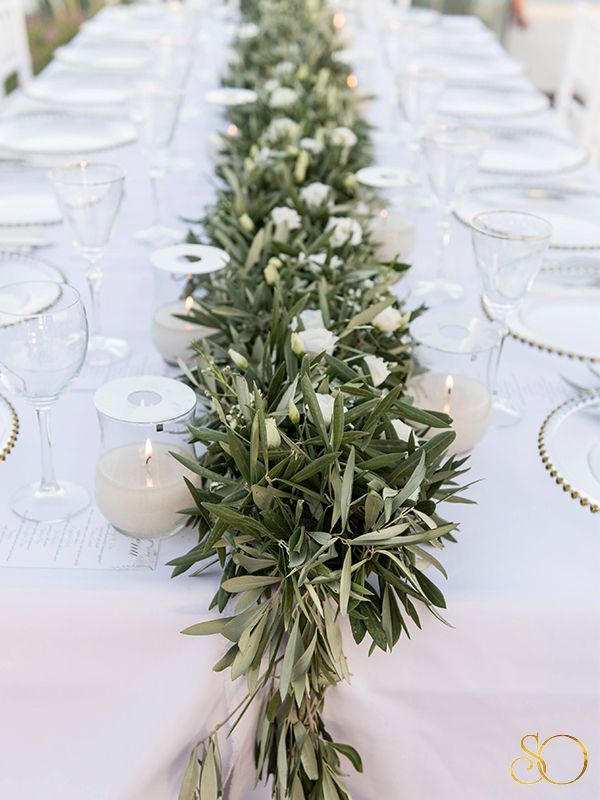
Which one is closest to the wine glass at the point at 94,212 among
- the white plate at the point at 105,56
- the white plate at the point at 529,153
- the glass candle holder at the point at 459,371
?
the glass candle holder at the point at 459,371

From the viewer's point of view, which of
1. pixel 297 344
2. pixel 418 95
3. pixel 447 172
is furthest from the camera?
pixel 418 95

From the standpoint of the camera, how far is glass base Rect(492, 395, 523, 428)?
95cm

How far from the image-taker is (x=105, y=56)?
2592mm

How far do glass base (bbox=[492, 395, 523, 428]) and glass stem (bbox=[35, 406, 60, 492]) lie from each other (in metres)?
0.45

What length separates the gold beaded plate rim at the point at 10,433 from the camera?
2.70 feet

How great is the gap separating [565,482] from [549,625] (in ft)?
0.54

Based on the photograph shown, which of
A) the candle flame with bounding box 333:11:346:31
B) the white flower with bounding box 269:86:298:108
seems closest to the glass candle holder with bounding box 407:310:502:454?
the white flower with bounding box 269:86:298:108

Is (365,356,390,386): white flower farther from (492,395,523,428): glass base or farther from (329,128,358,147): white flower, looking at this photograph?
(329,128,358,147): white flower

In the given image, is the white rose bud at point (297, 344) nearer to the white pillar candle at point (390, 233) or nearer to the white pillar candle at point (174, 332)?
the white pillar candle at point (174, 332)

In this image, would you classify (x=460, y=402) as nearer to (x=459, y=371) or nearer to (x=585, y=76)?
(x=459, y=371)

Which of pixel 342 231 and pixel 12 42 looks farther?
pixel 12 42

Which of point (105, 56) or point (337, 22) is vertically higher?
point (337, 22)

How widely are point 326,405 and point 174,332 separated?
13.9 inches

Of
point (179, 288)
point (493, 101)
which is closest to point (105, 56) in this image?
point (493, 101)
